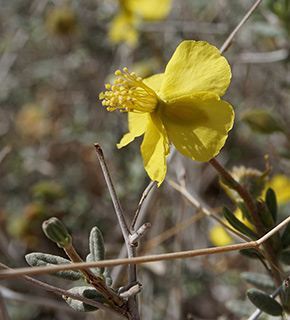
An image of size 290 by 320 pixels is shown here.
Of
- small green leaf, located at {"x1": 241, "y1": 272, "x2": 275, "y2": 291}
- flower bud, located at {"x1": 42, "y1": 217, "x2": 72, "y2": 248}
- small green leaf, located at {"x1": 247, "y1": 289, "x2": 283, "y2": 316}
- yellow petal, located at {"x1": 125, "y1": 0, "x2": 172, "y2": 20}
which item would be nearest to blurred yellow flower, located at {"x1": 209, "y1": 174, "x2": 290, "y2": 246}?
small green leaf, located at {"x1": 241, "y1": 272, "x2": 275, "y2": 291}

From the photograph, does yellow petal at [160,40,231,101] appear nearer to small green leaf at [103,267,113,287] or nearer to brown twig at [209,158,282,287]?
brown twig at [209,158,282,287]

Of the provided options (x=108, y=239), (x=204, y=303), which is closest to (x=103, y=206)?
(x=108, y=239)

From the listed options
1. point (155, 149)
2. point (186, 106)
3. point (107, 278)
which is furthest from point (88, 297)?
point (186, 106)

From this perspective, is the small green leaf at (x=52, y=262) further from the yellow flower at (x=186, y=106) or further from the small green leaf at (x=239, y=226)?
the small green leaf at (x=239, y=226)

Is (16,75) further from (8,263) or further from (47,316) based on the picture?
(47,316)

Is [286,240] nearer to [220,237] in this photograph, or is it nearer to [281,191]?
[281,191]

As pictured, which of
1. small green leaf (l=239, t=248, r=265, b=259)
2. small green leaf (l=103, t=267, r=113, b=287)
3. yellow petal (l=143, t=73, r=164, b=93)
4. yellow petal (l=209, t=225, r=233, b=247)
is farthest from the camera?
yellow petal (l=209, t=225, r=233, b=247)

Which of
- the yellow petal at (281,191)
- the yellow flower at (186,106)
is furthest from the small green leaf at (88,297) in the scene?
the yellow petal at (281,191)
